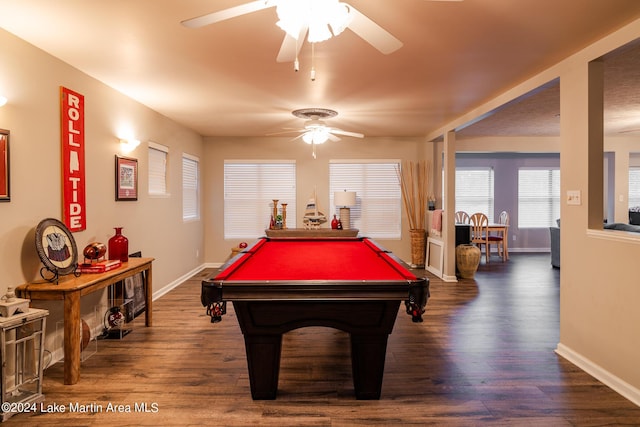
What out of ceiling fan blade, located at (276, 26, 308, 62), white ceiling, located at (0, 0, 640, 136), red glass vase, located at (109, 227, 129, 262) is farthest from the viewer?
red glass vase, located at (109, 227, 129, 262)

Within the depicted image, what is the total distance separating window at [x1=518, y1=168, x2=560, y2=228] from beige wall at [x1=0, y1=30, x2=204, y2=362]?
7.65 m

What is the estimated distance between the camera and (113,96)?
3904 millimetres

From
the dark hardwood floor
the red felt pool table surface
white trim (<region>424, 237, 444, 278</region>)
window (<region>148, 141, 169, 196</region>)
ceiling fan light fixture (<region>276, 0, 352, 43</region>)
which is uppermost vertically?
ceiling fan light fixture (<region>276, 0, 352, 43</region>)

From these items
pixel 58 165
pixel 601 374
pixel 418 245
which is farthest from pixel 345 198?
pixel 601 374

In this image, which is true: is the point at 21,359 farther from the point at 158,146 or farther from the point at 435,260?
the point at 435,260

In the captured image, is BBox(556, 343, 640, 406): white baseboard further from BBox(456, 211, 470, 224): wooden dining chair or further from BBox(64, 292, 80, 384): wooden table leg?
BBox(456, 211, 470, 224): wooden dining chair

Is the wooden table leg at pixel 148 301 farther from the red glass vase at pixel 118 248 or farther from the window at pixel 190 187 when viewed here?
the window at pixel 190 187

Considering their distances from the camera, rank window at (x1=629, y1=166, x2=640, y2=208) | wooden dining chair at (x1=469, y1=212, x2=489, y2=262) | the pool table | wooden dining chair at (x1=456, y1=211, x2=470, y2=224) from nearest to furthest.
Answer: the pool table < wooden dining chair at (x1=469, y1=212, x2=489, y2=262) < wooden dining chair at (x1=456, y1=211, x2=470, y2=224) < window at (x1=629, y1=166, x2=640, y2=208)

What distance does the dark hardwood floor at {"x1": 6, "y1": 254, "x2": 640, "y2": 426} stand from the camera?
7.26 feet

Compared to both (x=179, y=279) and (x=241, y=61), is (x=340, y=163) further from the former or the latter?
(x=241, y=61)

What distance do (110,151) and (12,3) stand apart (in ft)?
5.88

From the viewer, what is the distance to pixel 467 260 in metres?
5.93

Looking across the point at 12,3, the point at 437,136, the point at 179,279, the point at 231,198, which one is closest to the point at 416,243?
the point at 437,136

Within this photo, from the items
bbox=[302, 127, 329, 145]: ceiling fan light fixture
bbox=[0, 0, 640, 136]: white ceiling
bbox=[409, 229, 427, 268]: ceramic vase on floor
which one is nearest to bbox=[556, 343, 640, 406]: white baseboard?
bbox=[0, 0, 640, 136]: white ceiling
